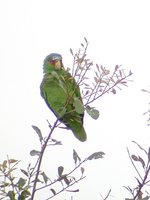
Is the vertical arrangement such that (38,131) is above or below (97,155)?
above

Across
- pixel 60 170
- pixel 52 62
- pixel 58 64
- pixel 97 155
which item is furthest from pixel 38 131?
pixel 52 62

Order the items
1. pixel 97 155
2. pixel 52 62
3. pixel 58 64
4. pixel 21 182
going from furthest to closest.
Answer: pixel 52 62, pixel 58 64, pixel 97 155, pixel 21 182

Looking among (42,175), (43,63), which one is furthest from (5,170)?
(43,63)

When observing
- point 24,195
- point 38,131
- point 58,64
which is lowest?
point 24,195

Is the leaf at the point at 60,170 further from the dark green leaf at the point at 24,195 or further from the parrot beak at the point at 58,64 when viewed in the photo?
the parrot beak at the point at 58,64

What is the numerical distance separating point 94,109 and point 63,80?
25 cm

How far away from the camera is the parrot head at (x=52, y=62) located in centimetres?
310

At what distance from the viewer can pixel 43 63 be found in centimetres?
338

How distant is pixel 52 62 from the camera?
3.22m

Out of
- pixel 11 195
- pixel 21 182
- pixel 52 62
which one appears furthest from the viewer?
pixel 52 62

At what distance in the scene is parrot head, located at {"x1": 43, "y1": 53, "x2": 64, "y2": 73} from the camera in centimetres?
310

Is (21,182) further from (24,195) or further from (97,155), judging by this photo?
(97,155)

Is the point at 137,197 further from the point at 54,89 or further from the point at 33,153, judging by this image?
the point at 54,89

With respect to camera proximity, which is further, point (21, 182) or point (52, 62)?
point (52, 62)
